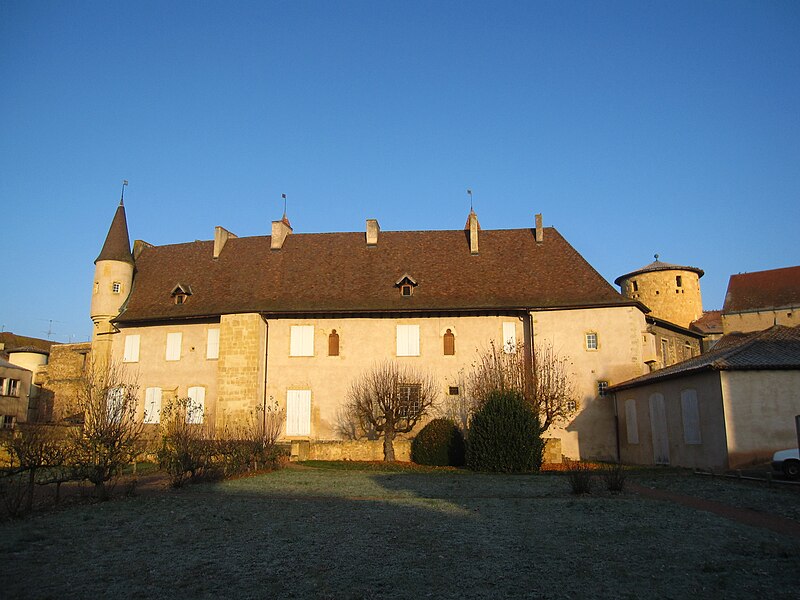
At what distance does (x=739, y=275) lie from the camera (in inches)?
2234

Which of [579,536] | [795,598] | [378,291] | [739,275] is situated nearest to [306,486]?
[579,536]

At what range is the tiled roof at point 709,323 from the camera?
5034 centimetres

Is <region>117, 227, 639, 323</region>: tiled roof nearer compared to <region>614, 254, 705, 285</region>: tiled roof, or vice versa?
<region>117, 227, 639, 323</region>: tiled roof

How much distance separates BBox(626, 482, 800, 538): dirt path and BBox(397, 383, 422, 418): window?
12764 millimetres

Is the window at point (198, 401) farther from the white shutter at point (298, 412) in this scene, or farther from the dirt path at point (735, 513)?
the dirt path at point (735, 513)

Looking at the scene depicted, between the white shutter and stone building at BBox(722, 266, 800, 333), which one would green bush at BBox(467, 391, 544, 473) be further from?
stone building at BBox(722, 266, 800, 333)

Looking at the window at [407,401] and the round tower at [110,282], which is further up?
the round tower at [110,282]

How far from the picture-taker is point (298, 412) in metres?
28.8

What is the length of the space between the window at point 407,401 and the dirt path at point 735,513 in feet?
41.9

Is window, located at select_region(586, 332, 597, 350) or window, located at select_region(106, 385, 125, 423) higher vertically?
window, located at select_region(586, 332, 597, 350)

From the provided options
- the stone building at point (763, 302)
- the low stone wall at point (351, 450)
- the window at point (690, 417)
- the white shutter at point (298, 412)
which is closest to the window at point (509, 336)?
the low stone wall at point (351, 450)

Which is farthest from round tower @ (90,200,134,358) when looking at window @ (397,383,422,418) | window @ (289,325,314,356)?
window @ (397,383,422,418)

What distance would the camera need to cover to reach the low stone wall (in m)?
25.6

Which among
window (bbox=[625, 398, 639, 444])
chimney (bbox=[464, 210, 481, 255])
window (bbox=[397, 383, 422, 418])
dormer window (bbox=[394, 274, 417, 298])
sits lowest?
window (bbox=[625, 398, 639, 444])
